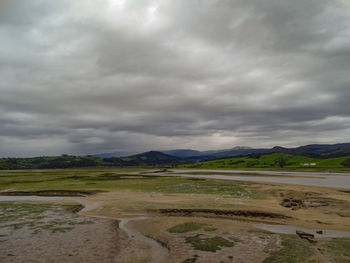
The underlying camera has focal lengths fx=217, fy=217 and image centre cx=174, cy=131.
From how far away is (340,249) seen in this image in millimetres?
17406

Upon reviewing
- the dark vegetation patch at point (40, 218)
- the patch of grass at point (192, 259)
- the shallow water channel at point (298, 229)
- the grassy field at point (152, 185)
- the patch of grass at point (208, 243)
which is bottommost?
the grassy field at point (152, 185)

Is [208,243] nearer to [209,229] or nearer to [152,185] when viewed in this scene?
[209,229]

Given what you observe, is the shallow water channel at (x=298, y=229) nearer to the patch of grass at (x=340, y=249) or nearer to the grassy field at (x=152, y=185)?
the patch of grass at (x=340, y=249)

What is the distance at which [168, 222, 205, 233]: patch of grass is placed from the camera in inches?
914

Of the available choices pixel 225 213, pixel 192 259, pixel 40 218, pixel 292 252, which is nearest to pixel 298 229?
pixel 292 252

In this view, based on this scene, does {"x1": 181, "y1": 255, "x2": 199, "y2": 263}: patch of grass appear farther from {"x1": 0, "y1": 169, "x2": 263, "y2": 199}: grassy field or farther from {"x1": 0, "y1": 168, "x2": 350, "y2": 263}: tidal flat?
{"x1": 0, "y1": 169, "x2": 263, "y2": 199}: grassy field

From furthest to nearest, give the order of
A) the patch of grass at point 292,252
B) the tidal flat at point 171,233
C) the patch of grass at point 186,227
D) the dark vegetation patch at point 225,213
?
the dark vegetation patch at point 225,213 → the patch of grass at point 186,227 → the tidal flat at point 171,233 → the patch of grass at point 292,252

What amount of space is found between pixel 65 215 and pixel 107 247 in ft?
51.9

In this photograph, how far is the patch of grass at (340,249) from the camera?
1591 cm

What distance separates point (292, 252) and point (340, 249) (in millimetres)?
4125

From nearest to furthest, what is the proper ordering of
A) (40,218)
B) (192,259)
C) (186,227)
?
1. (192,259)
2. (186,227)
3. (40,218)

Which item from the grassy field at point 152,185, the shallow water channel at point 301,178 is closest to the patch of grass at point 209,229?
the grassy field at point 152,185

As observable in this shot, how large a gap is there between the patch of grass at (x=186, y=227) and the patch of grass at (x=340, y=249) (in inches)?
470

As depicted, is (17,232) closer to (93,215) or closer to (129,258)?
(93,215)
